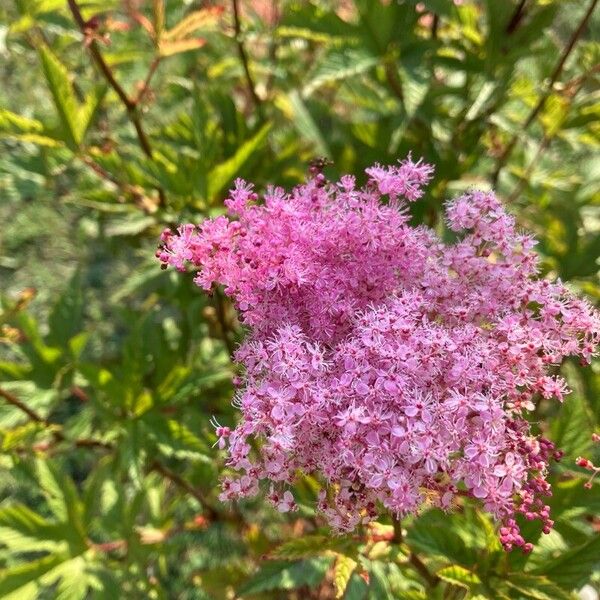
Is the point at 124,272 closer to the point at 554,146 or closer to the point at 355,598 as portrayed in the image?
the point at 554,146

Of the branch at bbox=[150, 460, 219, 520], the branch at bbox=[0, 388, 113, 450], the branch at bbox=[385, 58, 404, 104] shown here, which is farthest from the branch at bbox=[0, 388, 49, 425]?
the branch at bbox=[385, 58, 404, 104]

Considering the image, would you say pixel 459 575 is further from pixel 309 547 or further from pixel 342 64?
pixel 342 64

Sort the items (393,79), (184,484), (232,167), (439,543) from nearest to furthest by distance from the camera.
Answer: (439,543) → (232,167) → (393,79) → (184,484)

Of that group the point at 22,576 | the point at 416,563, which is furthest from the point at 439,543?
the point at 22,576

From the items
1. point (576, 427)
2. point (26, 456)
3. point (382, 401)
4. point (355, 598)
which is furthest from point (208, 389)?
point (382, 401)

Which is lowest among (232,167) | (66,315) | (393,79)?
(66,315)

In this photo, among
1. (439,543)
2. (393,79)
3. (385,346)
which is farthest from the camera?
(393,79)

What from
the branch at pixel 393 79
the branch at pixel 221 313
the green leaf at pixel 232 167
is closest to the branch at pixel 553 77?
the branch at pixel 393 79

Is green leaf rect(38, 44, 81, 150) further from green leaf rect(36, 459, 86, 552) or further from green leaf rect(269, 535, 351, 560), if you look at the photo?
green leaf rect(269, 535, 351, 560)

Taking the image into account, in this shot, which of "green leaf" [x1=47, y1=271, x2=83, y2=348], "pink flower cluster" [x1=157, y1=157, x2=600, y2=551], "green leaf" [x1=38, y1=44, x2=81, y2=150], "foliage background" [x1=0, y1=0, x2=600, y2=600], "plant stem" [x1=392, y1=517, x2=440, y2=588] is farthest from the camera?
"green leaf" [x1=47, y1=271, x2=83, y2=348]
